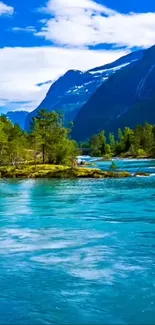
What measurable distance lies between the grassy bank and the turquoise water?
38606 mm

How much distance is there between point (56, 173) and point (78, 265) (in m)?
61.0

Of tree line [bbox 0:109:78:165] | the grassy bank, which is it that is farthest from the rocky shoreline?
tree line [bbox 0:109:78:165]

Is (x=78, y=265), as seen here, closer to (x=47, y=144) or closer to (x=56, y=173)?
(x=56, y=173)

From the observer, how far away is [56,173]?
82.2m

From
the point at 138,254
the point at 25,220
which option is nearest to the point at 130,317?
the point at 138,254

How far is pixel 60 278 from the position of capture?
768 inches

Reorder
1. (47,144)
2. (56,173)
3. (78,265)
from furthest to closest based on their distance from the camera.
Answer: (47,144), (56,173), (78,265)

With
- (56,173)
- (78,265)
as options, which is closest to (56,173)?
(56,173)

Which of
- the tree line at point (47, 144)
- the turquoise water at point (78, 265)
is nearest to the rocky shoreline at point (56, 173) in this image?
the tree line at point (47, 144)

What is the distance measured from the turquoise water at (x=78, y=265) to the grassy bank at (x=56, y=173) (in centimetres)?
3861

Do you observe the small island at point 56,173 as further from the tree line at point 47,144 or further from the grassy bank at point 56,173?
the tree line at point 47,144

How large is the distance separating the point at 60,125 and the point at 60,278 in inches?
3488

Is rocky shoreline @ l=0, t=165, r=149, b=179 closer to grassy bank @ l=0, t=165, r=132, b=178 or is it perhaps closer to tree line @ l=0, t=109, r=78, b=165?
grassy bank @ l=0, t=165, r=132, b=178

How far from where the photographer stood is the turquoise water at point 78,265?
15.9m
